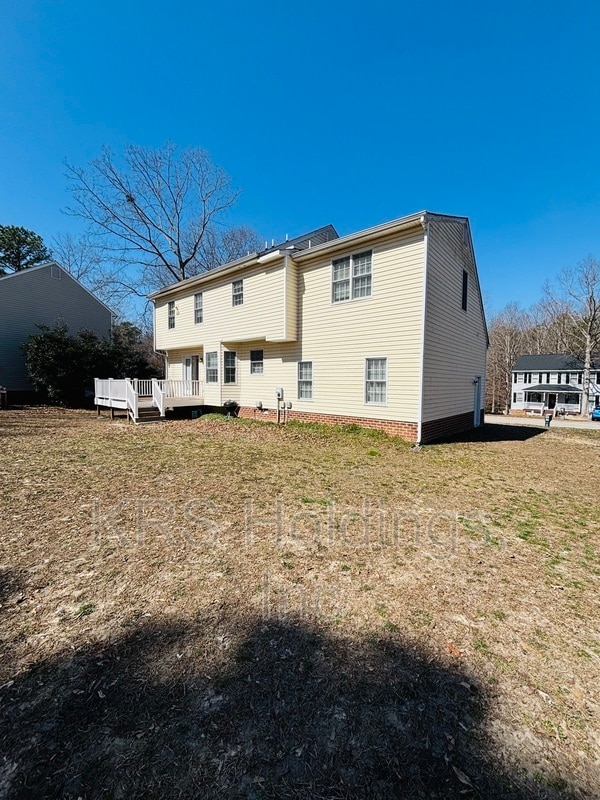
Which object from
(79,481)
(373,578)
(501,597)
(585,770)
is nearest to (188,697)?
(373,578)

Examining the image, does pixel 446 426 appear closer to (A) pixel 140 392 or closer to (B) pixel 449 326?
(B) pixel 449 326

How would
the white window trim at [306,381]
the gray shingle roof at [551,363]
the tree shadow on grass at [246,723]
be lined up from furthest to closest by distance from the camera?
the gray shingle roof at [551,363] < the white window trim at [306,381] < the tree shadow on grass at [246,723]

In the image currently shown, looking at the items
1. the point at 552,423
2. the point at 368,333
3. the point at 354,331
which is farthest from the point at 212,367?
the point at 552,423

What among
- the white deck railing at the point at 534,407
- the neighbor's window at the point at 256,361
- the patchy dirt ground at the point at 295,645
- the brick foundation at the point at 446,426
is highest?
the neighbor's window at the point at 256,361

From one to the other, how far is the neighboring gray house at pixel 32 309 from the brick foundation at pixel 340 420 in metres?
15.1

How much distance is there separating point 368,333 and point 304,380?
303cm

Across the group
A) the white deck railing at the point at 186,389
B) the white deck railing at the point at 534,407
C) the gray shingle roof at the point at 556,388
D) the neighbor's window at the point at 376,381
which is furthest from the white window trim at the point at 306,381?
the gray shingle roof at the point at 556,388

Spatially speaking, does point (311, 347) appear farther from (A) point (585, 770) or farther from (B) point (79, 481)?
(A) point (585, 770)

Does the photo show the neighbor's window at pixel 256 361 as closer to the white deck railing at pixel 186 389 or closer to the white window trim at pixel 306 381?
the white window trim at pixel 306 381

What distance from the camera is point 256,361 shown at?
14180mm

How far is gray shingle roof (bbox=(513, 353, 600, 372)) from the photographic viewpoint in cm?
3509

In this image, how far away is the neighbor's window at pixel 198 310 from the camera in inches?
629

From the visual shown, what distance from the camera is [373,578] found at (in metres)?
3.21

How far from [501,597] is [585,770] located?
1401mm
